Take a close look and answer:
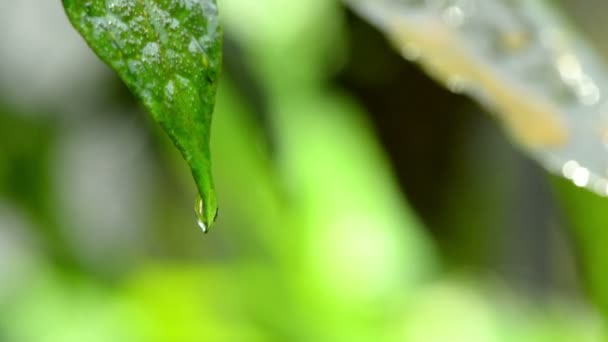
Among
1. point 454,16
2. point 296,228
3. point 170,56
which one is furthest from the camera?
point 296,228

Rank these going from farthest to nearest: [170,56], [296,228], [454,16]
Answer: [296,228]
[454,16]
[170,56]

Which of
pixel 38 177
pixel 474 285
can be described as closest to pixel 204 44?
pixel 38 177

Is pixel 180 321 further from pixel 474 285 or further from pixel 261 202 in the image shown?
pixel 474 285

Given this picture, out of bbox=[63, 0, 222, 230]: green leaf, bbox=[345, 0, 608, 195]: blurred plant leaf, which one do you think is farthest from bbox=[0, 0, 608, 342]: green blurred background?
bbox=[63, 0, 222, 230]: green leaf

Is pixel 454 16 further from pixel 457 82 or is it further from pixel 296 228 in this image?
pixel 296 228

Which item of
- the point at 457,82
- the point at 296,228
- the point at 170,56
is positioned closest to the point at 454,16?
the point at 457,82

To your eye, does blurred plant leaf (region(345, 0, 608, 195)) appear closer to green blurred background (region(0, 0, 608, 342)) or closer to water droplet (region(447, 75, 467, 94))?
water droplet (region(447, 75, 467, 94))

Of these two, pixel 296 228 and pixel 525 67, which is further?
pixel 296 228
